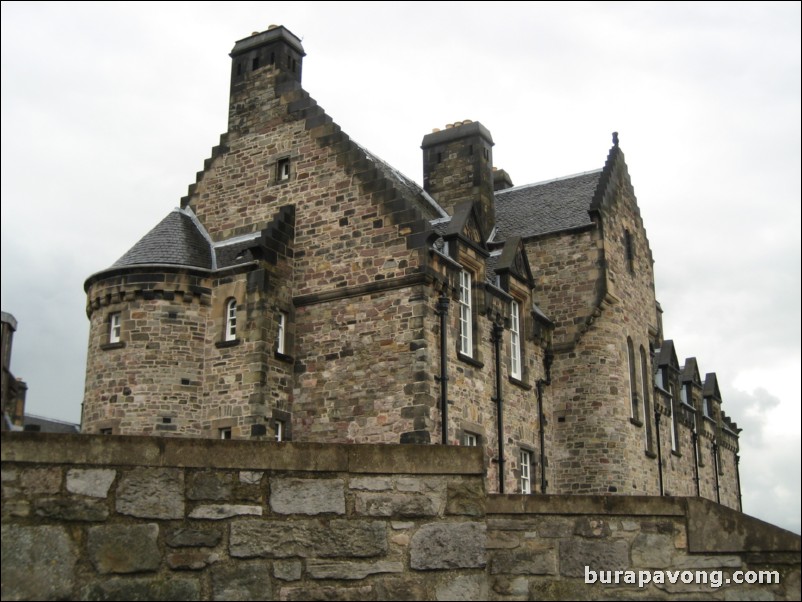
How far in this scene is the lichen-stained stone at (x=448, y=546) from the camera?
7.45 meters

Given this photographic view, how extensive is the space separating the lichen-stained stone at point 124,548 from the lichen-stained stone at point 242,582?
465 mm

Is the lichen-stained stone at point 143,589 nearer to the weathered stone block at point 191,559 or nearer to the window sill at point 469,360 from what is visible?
the weathered stone block at point 191,559

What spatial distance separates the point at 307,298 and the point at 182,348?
3.22m

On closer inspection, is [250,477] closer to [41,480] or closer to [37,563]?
[41,480]

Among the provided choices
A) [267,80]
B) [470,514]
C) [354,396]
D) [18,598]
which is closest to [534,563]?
[470,514]

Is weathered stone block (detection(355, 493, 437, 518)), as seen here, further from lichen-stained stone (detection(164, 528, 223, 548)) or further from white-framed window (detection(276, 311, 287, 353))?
white-framed window (detection(276, 311, 287, 353))

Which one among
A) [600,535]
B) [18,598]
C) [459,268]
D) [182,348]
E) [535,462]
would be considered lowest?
[18,598]

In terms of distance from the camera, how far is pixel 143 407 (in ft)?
72.5

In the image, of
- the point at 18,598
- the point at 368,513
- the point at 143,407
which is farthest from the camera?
the point at 143,407

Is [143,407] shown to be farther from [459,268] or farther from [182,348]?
[459,268]

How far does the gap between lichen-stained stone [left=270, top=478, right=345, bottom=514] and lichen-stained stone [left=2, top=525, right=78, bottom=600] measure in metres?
1.49

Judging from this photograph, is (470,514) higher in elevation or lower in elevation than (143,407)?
lower

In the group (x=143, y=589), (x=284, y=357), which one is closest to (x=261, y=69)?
(x=284, y=357)

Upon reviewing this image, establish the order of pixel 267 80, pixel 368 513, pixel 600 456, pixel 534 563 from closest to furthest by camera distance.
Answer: pixel 368 513, pixel 534 563, pixel 267 80, pixel 600 456
